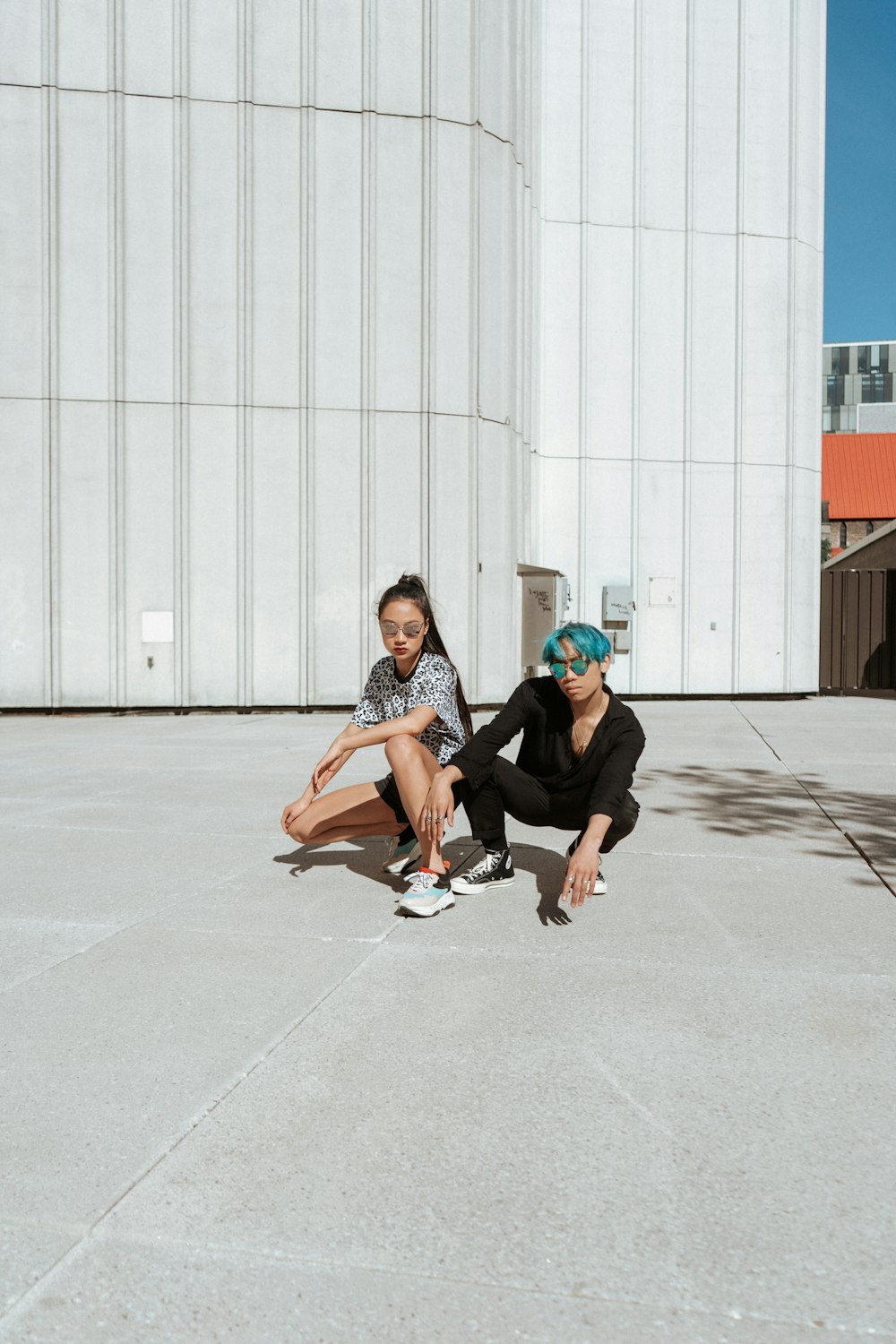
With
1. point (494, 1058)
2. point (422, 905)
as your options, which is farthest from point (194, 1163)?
point (422, 905)

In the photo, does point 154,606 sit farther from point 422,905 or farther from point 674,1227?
point 674,1227

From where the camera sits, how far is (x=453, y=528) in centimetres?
1700

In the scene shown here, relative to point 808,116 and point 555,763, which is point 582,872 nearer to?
point 555,763

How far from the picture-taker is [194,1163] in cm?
246

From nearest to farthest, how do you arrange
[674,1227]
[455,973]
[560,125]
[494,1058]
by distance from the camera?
[674,1227], [494,1058], [455,973], [560,125]

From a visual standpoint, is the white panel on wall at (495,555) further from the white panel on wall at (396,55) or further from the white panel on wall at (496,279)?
the white panel on wall at (396,55)

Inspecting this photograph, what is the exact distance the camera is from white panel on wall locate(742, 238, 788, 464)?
20062mm

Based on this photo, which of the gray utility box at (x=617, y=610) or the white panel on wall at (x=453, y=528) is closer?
the white panel on wall at (x=453, y=528)

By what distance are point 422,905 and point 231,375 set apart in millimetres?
13221

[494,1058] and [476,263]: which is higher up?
[476,263]

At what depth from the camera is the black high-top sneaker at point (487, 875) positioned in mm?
5125

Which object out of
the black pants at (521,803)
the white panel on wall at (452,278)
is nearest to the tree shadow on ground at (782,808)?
the black pants at (521,803)

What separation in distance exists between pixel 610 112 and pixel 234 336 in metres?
8.41

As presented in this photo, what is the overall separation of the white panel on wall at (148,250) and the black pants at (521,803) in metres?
12.8
